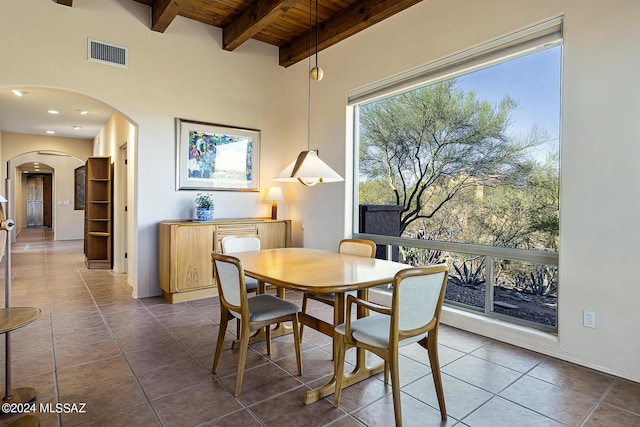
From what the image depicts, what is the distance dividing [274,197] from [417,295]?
11.6ft

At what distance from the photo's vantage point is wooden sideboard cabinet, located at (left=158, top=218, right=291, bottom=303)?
162 inches

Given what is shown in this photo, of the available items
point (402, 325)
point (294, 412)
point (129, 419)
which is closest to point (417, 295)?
point (402, 325)

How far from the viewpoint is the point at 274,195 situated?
5.16m

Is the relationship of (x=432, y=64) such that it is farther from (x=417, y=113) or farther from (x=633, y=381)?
(x=633, y=381)

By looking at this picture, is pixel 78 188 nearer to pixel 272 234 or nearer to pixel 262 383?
pixel 272 234

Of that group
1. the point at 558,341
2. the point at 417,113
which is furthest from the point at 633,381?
the point at 417,113

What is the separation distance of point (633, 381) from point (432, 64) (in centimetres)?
299

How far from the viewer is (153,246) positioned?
445cm

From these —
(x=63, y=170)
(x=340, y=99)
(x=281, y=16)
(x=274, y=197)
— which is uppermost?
(x=281, y=16)

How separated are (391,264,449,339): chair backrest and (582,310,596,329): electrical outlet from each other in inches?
54.7

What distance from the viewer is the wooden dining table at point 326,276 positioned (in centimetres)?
206

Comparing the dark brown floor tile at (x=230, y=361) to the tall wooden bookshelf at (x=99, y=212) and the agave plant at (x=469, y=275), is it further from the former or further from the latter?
the tall wooden bookshelf at (x=99, y=212)

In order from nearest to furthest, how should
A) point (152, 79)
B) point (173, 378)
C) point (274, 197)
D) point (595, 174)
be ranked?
point (173, 378), point (595, 174), point (152, 79), point (274, 197)

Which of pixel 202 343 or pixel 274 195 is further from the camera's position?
pixel 274 195
